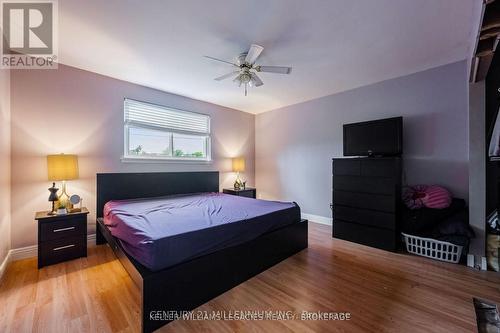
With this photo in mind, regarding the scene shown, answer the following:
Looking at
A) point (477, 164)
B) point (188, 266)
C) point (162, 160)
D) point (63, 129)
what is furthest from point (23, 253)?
point (477, 164)

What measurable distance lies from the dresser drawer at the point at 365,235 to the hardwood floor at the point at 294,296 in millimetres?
296

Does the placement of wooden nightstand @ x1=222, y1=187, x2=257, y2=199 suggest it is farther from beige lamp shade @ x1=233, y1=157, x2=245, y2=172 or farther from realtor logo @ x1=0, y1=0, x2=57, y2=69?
realtor logo @ x1=0, y1=0, x2=57, y2=69

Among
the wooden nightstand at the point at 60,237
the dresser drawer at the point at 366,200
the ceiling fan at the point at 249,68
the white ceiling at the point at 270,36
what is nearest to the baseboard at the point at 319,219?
the dresser drawer at the point at 366,200

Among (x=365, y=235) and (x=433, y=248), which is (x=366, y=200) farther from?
(x=433, y=248)

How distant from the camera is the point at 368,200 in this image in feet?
10.2

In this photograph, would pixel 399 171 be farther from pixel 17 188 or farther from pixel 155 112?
pixel 17 188

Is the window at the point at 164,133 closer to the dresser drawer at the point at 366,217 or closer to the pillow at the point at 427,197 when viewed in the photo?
the dresser drawer at the point at 366,217

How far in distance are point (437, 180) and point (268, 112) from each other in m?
3.53

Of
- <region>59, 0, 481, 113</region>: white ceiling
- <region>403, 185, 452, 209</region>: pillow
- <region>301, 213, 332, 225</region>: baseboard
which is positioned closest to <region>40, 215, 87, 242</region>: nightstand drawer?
<region>59, 0, 481, 113</region>: white ceiling

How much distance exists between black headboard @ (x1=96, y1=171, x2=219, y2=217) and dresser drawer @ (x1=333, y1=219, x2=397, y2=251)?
2.51 metres

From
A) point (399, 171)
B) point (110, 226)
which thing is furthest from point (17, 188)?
point (399, 171)

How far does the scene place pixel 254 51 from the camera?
7.35 feet

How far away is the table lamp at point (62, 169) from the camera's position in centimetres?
254

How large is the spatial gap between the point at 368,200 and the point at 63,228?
4031mm
